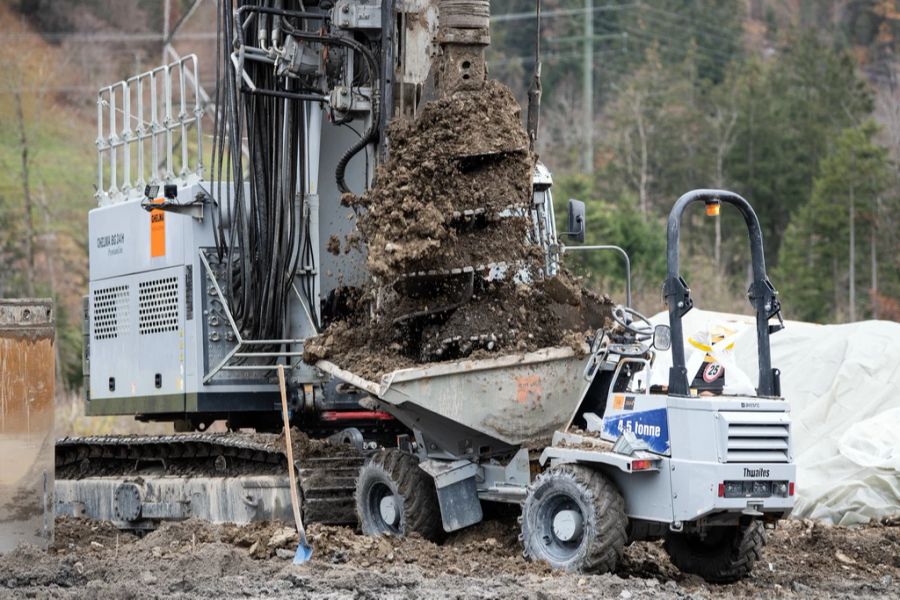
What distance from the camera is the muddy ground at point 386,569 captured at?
8602mm

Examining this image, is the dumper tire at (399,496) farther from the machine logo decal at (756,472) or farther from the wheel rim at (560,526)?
the machine logo decal at (756,472)

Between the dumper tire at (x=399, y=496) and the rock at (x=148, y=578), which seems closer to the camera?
the rock at (x=148, y=578)

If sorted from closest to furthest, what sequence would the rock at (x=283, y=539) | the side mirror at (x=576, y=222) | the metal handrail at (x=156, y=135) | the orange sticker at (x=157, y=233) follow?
the rock at (x=283, y=539), the side mirror at (x=576, y=222), the metal handrail at (x=156, y=135), the orange sticker at (x=157, y=233)

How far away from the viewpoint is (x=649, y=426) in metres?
9.23

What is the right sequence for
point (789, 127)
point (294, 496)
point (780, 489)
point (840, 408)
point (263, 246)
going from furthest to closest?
point (789, 127)
point (840, 408)
point (263, 246)
point (294, 496)
point (780, 489)

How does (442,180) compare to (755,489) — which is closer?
(755,489)

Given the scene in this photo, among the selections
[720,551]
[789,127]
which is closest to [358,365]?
[720,551]

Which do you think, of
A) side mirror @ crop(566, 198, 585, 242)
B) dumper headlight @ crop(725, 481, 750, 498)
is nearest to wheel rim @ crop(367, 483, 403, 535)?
side mirror @ crop(566, 198, 585, 242)

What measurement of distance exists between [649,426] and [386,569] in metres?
1.91

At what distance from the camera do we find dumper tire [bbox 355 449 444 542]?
35.1 feet

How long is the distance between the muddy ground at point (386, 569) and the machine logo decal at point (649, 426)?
0.85 meters

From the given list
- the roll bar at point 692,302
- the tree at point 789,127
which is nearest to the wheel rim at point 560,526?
the roll bar at point 692,302

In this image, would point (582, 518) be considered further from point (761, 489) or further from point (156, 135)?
point (156, 135)

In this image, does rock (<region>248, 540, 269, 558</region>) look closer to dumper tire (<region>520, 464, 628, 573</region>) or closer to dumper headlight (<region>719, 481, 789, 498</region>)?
dumper tire (<region>520, 464, 628, 573</region>)
